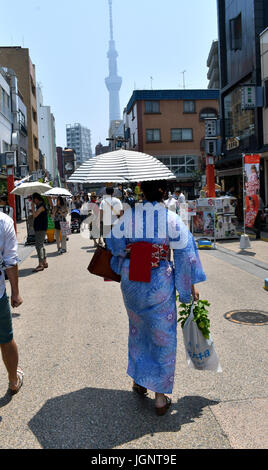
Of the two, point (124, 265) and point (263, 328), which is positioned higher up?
point (124, 265)

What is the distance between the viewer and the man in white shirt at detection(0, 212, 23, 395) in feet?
11.9

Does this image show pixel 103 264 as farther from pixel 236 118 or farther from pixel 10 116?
pixel 10 116

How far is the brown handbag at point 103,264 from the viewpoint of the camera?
3.76m

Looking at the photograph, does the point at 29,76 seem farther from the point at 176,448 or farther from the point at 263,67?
the point at 176,448

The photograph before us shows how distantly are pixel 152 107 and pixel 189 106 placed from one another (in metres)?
4.32

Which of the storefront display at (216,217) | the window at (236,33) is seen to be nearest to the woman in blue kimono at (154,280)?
the storefront display at (216,217)

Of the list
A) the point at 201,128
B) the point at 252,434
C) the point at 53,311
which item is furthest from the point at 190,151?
the point at 252,434

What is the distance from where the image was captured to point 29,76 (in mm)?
47500

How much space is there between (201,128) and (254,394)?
47.0 m

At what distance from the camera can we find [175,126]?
157ft

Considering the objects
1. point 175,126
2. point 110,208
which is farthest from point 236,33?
point 175,126

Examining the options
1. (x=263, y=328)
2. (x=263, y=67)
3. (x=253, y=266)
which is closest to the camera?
(x=263, y=328)

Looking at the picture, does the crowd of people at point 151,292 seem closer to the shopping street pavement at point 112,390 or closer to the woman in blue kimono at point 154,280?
the woman in blue kimono at point 154,280

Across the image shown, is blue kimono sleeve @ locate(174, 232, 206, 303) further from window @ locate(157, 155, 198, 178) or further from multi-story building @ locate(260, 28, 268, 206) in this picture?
window @ locate(157, 155, 198, 178)
